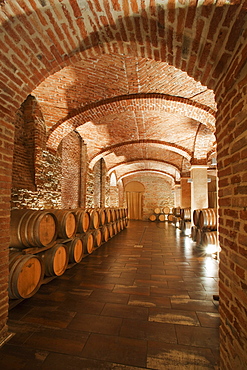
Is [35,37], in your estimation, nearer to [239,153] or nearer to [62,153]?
[239,153]

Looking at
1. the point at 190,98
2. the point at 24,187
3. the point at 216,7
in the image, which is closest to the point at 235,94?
the point at 216,7

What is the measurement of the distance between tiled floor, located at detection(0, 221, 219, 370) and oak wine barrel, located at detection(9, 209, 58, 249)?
782mm

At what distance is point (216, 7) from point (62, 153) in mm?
6129

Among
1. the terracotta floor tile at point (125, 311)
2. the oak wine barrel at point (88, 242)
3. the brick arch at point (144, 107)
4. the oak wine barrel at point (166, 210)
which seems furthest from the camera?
the oak wine barrel at point (166, 210)

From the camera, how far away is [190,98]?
4848 mm

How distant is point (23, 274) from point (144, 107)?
4745 millimetres

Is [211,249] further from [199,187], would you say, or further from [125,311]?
[125,311]

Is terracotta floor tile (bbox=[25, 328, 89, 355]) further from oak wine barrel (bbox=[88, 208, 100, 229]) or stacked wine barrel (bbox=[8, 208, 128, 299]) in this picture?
oak wine barrel (bbox=[88, 208, 100, 229])

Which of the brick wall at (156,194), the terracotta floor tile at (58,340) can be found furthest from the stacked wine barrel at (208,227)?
the brick wall at (156,194)

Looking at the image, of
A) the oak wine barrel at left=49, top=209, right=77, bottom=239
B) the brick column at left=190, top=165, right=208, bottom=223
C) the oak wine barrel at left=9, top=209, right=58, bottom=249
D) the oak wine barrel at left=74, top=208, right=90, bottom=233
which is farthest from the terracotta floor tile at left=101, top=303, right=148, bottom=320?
the brick column at left=190, top=165, right=208, bottom=223

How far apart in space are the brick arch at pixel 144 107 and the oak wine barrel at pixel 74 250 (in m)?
3.12

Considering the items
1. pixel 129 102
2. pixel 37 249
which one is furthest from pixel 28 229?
pixel 129 102

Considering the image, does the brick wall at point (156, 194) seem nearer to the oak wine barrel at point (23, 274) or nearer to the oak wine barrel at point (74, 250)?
the oak wine barrel at point (74, 250)

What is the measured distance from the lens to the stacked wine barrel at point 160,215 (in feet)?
54.6
